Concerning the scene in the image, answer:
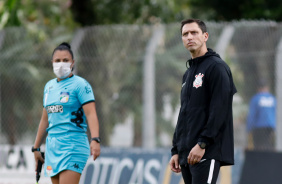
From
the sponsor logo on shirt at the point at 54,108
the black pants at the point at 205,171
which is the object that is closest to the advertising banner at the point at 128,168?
the sponsor logo on shirt at the point at 54,108

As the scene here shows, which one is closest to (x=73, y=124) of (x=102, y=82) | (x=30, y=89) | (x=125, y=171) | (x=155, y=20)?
(x=125, y=171)

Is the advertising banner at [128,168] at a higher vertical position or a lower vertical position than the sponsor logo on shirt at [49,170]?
lower

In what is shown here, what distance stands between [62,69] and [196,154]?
6.72ft

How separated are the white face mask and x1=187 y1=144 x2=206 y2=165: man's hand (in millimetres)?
1954

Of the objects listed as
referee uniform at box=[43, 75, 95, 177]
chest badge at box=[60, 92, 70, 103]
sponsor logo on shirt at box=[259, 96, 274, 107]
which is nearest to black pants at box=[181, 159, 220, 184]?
referee uniform at box=[43, 75, 95, 177]

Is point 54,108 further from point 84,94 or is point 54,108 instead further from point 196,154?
point 196,154

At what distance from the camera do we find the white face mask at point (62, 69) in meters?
6.62

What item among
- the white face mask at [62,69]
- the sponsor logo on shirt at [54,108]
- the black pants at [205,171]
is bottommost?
the black pants at [205,171]

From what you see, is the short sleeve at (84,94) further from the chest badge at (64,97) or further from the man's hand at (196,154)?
the man's hand at (196,154)

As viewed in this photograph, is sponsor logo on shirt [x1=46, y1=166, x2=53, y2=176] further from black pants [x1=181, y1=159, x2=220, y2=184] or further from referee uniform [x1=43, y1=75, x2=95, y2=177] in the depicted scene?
black pants [x1=181, y1=159, x2=220, y2=184]

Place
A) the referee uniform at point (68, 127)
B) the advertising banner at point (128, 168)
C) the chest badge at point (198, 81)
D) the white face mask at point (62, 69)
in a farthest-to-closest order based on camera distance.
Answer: the advertising banner at point (128, 168), the white face mask at point (62, 69), the referee uniform at point (68, 127), the chest badge at point (198, 81)

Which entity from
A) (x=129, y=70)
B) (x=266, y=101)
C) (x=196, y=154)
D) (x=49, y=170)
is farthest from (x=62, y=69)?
(x=266, y=101)

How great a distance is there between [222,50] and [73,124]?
5054mm

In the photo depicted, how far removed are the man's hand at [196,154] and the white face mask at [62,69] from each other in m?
1.95
